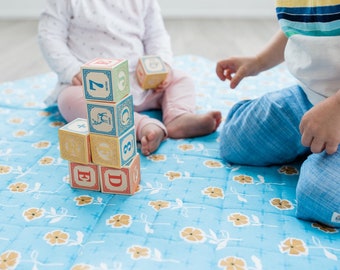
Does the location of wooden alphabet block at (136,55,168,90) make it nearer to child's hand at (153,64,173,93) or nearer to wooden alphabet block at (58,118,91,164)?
child's hand at (153,64,173,93)

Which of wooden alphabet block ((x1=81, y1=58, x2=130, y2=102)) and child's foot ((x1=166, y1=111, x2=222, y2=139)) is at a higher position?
wooden alphabet block ((x1=81, y1=58, x2=130, y2=102))

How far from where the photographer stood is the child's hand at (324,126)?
660mm

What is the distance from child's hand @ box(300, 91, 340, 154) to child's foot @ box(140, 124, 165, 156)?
0.32 metres

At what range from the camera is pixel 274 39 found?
3.00 feet

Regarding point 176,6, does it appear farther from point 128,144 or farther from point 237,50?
point 128,144

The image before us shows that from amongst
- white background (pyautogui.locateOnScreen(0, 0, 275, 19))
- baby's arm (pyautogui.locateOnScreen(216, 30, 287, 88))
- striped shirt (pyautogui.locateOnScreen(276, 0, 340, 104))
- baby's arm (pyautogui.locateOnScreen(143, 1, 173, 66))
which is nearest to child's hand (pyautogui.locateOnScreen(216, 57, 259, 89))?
baby's arm (pyautogui.locateOnScreen(216, 30, 287, 88))

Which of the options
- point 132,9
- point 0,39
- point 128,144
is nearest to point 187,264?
point 128,144

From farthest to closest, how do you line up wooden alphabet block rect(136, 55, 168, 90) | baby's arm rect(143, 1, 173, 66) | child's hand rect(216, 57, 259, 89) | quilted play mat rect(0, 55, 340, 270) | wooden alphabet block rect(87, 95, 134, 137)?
baby's arm rect(143, 1, 173, 66) → wooden alphabet block rect(136, 55, 168, 90) → child's hand rect(216, 57, 259, 89) → wooden alphabet block rect(87, 95, 134, 137) → quilted play mat rect(0, 55, 340, 270)

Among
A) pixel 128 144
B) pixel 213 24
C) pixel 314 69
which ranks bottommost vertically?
pixel 213 24

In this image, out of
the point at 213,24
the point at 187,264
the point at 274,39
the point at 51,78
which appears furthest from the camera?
the point at 213,24

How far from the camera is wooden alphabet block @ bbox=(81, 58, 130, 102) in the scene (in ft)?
2.29

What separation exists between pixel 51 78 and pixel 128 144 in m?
0.73

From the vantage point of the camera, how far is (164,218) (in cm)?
70

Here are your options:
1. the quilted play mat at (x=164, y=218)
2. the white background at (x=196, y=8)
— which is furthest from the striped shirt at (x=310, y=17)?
the white background at (x=196, y=8)
